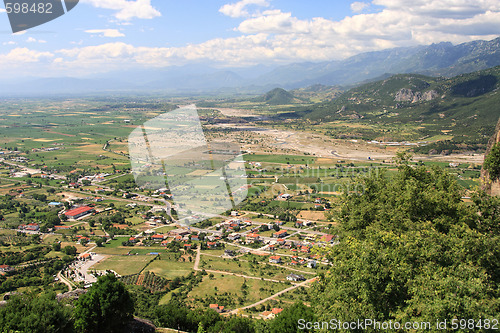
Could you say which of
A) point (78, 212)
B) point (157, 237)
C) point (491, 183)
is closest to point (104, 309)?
point (491, 183)

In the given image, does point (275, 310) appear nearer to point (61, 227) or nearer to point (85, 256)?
point (85, 256)

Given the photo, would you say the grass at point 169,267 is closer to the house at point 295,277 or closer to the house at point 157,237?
the house at point 157,237

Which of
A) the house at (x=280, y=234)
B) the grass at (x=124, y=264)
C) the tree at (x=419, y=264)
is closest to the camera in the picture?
the tree at (x=419, y=264)

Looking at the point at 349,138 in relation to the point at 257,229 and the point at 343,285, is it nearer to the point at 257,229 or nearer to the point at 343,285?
the point at 257,229

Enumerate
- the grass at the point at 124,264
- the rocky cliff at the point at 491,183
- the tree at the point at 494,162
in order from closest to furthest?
the tree at the point at 494,162
the rocky cliff at the point at 491,183
the grass at the point at 124,264

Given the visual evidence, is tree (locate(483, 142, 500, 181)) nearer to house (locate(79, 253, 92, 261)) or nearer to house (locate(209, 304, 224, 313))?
house (locate(209, 304, 224, 313))

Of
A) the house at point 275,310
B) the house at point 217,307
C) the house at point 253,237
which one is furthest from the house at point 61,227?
the house at point 275,310

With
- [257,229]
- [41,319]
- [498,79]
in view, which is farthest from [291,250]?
[498,79]
